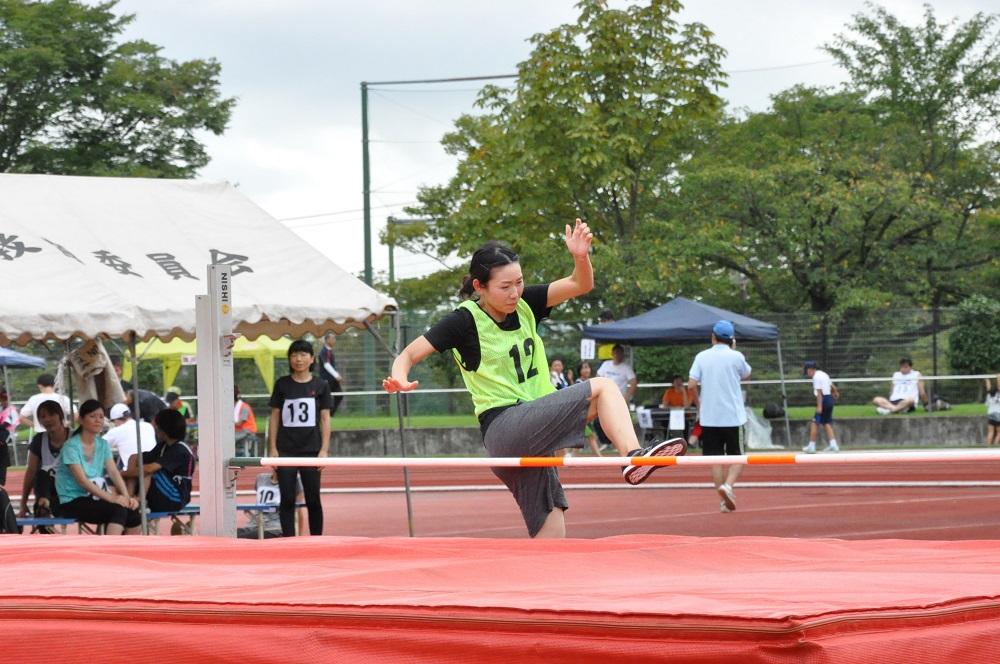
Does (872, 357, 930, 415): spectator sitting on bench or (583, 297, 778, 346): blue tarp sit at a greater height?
(583, 297, 778, 346): blue tarp

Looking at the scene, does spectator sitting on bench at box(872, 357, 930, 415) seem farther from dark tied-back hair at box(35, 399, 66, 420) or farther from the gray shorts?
the gray shorts

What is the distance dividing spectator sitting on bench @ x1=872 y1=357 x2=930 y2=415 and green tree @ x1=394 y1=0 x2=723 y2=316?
437 centimetres

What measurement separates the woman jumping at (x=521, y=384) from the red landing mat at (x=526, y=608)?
2.87 feet

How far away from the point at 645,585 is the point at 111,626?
57.7 inches

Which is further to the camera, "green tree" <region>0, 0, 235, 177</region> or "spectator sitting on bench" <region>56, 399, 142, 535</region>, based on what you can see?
"green tree" <region>0, 0, 235, 177</region>

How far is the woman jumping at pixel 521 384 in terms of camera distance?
5473 mm

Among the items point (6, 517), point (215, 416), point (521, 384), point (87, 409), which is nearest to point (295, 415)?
point (87, 409)

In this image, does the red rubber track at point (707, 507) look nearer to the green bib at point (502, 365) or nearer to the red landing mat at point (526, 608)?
the green bib at point (502, 365)

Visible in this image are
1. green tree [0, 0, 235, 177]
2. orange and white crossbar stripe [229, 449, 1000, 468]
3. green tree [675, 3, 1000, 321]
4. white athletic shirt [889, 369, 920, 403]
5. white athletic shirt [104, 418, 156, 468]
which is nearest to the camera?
orange and white crossbar stripe [229, 449, 1000, 468]

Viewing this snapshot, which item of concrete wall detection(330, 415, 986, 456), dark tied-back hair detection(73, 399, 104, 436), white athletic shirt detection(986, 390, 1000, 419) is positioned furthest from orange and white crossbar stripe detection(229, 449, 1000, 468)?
concrete wall detection(330, 415, 986, 456)

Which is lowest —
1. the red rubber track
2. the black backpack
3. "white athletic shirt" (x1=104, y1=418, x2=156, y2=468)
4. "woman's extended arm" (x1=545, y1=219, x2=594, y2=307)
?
the red rubber track

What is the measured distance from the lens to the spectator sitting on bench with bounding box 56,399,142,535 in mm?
9617

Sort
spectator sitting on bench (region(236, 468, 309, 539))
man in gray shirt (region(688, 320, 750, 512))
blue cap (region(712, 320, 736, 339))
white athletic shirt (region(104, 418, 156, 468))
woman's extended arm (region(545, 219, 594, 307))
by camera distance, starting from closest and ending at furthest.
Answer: woman's extended arm (region(545, 219, 594, 307)) < spectator sitting on bench (region(236, 468, 309, 539)) < white athletic shirt (region(104, 418, 156, 468)) < man in gray shirt (region(688, 320, 750, 512)) < blue cap (region(712, 320, 736, 339))

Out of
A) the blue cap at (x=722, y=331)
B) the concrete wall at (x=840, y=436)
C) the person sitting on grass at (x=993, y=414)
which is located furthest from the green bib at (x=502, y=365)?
the concrete wall at (x=840, y=436)
